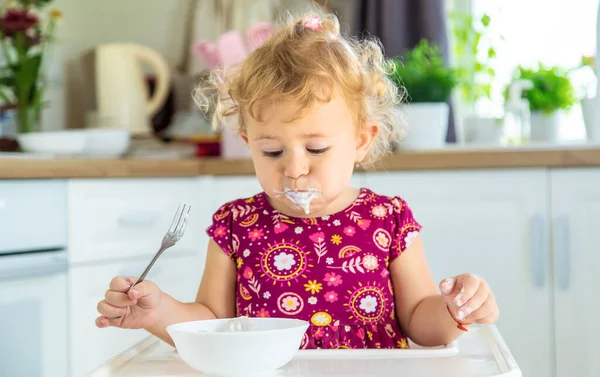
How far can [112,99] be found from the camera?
8.73ft

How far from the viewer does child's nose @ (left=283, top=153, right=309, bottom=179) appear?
3.40ft

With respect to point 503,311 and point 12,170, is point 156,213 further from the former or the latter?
point 503,311

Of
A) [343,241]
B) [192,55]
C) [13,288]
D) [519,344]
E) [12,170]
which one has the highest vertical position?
[192,55]

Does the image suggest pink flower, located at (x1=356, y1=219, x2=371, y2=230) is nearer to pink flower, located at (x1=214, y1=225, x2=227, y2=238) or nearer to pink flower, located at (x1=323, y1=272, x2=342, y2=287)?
pink flower, located at (x1=323, y1=272, x2=342, y2=287)

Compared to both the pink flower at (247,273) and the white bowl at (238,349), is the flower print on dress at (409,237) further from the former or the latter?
the white bowl at (238,349)

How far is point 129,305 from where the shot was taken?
964 mm

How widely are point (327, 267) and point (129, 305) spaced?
0.99 ft

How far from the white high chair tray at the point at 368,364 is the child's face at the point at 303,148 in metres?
0.25

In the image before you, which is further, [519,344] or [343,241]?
[519,344]

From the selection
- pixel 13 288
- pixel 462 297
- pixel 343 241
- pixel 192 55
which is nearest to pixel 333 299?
pixel 343 241

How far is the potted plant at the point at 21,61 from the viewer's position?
2.38m

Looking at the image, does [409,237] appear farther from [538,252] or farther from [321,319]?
[538,252]

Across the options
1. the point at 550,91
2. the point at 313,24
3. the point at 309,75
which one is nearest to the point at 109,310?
the point at 309,75

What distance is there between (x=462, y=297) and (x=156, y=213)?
1372 millimetres
